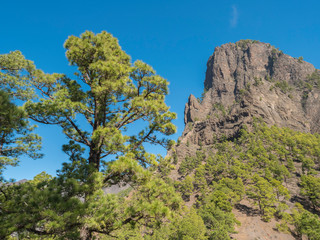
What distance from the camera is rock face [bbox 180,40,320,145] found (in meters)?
98.2

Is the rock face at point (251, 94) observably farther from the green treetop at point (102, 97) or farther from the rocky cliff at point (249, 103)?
the green treetop at point (102, 97)

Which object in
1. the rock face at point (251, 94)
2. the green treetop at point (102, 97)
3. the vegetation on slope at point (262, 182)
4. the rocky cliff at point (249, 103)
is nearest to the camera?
the green treetop at point (102, 97)

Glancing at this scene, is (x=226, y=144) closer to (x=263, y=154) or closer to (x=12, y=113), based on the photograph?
(x=263, y=154)

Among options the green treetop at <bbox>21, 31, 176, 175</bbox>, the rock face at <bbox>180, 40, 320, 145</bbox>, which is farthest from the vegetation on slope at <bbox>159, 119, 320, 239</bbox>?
the green treetop at <bbox>21, 31, 176, 175</bbox>

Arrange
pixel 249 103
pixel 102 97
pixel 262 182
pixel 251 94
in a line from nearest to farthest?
pixel 102 97, pixel 262 182, pixel 249 103, pixel 251 94

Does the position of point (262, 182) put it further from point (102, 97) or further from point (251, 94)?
point (251, 94)

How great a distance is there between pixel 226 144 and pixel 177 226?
189 ft

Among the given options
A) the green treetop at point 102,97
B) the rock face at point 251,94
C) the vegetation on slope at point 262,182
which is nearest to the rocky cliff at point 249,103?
the rock face at point 251,94

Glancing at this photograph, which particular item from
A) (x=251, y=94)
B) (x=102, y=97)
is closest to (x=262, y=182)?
(x=102, y=97)

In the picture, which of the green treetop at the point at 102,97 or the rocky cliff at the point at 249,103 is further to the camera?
the rocky cliff at the point at 249,103

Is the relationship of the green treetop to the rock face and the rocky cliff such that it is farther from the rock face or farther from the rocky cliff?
the rock face

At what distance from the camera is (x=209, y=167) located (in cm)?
6619

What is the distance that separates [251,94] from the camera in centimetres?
10262

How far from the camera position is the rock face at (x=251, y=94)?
98.2 m
